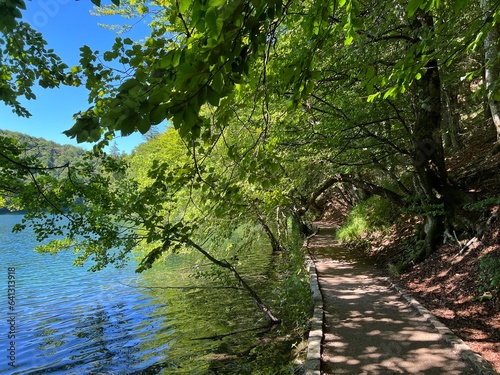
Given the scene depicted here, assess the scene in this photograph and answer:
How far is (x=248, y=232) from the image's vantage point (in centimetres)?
1587

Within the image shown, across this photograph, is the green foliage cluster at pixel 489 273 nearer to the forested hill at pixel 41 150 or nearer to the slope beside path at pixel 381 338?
the slope beside path at pixel 381 338

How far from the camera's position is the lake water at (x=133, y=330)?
669cm

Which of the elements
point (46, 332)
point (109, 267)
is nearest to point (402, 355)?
point (46, 332)

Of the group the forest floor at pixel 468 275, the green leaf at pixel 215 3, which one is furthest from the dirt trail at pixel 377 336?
the green leaf at pixel 215 3

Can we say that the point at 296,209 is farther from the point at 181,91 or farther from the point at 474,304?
the point at 181,91

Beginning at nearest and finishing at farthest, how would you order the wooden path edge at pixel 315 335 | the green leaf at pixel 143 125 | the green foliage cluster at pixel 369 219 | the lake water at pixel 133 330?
1. the green leaf at pixel 143 125
2. the wooden path edge at pixel 315 335
3. the lake water at pixel 133 330
4. the green foliage cluster at pixel 369 219

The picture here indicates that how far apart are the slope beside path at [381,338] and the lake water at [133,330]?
1.11 meters

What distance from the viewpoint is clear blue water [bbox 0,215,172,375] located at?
7273 millimetres

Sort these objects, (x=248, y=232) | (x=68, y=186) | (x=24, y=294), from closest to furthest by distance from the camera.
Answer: (x=68, y=186) < (x=24, y=294) < (x=248, y=232)

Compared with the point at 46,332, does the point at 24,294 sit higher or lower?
higher

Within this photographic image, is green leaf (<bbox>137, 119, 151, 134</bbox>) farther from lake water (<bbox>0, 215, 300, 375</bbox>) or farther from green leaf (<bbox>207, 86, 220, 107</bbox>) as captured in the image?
lake water (<bbox>0, 215, 300, 375</bbox>)

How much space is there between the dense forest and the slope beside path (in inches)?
73.0

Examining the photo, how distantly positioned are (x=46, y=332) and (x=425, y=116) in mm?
12180

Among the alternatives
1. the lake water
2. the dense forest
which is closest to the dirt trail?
the lake water
